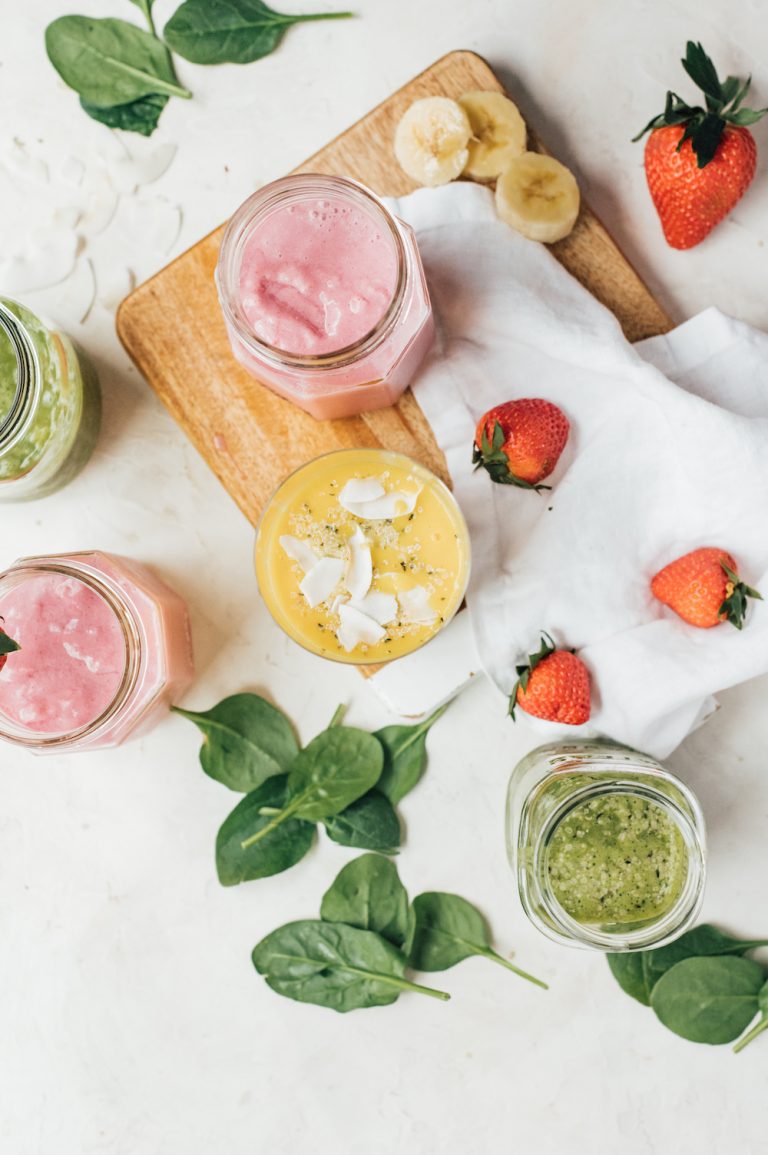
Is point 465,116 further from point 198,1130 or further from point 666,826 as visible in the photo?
point 198,1130

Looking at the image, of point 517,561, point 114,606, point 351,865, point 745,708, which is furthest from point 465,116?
point 351,865

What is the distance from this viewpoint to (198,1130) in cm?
123

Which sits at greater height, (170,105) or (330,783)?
(170,105)

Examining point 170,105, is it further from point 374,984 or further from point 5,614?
point 374,984

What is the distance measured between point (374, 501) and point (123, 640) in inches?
12.1

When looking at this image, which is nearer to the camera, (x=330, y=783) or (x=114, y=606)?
(x=114, y=606)

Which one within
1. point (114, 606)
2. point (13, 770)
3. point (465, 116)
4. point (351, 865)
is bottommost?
point (351, 865)

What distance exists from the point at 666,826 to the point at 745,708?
0.22 m

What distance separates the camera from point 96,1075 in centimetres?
123

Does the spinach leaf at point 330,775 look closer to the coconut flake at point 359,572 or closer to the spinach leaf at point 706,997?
the coconut flake at point 359,572

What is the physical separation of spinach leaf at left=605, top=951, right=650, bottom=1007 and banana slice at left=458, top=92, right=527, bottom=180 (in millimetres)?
938

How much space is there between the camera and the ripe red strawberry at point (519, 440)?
1030 millimetres

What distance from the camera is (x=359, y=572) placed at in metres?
1.01

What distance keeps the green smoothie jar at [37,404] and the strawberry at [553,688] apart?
57 cm
